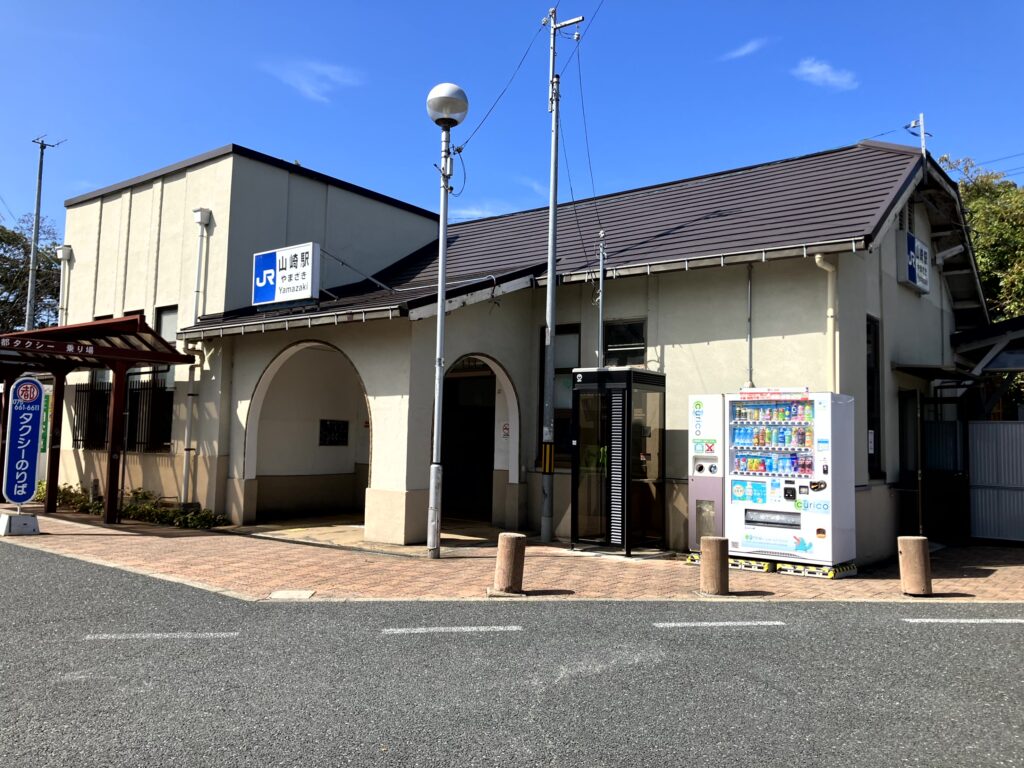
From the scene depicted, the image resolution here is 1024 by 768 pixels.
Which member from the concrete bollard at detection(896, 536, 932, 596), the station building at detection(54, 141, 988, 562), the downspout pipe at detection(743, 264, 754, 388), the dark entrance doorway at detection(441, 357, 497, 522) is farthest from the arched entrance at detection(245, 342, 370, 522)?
the concrete bollard at detection(896, 536, 932, 596)

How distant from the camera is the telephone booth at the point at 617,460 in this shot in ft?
36.3

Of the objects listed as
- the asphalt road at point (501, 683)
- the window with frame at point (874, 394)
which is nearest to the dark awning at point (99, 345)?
the asphalt road at point (501, 683)

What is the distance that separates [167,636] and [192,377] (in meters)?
9.45

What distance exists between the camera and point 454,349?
12078mm

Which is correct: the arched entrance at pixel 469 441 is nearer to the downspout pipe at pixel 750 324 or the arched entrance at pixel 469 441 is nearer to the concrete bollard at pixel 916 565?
the downspout pipe at pixel 750 324

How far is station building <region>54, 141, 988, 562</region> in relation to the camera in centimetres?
1106

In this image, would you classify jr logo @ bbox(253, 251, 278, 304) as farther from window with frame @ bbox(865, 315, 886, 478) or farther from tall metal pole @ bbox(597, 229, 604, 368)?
window with frame @ bbox(865, 315, 886, 478)

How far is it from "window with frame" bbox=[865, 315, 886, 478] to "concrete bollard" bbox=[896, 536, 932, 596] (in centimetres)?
309

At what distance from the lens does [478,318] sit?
1253 centimetres

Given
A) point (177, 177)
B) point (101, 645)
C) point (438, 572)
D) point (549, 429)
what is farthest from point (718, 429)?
point (177, 177)

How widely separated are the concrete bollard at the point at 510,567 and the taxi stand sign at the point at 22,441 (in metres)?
9.01

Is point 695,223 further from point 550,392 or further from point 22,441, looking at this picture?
point 22,441

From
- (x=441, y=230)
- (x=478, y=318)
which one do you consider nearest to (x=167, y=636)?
(x=441, y=230)

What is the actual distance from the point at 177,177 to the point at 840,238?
43.0 ft
